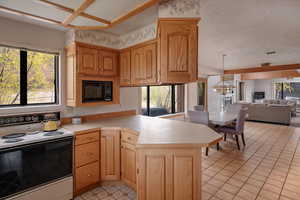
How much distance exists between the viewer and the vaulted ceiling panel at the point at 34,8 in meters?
1.69

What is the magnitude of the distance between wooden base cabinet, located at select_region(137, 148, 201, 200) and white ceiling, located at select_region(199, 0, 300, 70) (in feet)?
5.96

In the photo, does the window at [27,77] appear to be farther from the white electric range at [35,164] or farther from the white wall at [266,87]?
the white wall at [266,87]

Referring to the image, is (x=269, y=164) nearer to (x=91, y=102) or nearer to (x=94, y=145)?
(x=94, y=145)

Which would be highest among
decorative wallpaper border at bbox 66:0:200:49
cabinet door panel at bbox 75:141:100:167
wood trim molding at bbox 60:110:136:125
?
decorative wallpaper border at bbox 66:0:200:49

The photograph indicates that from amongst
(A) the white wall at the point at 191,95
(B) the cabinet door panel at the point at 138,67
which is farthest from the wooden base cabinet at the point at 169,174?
(A) the white wall at the point at 191,95

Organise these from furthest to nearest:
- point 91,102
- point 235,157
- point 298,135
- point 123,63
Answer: point 298,135, point 235,157, point 123,63, point 91,102

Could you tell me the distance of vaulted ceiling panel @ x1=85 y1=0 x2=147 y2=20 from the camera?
1674mm

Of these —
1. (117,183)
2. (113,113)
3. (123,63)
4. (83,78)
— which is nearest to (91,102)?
(83,78)

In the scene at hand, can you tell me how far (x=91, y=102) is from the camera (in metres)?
2.60

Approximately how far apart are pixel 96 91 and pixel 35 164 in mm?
1321

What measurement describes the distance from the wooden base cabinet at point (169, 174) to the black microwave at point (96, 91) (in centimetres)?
152

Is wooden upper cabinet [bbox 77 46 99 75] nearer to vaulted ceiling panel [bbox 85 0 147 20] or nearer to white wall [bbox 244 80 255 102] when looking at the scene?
vaulted ceiling panel [bbox 85 0 147 20]

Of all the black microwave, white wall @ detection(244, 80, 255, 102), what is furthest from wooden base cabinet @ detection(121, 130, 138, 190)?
white wall @ detection(244, 80, 255, 102)

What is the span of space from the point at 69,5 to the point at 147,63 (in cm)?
120
